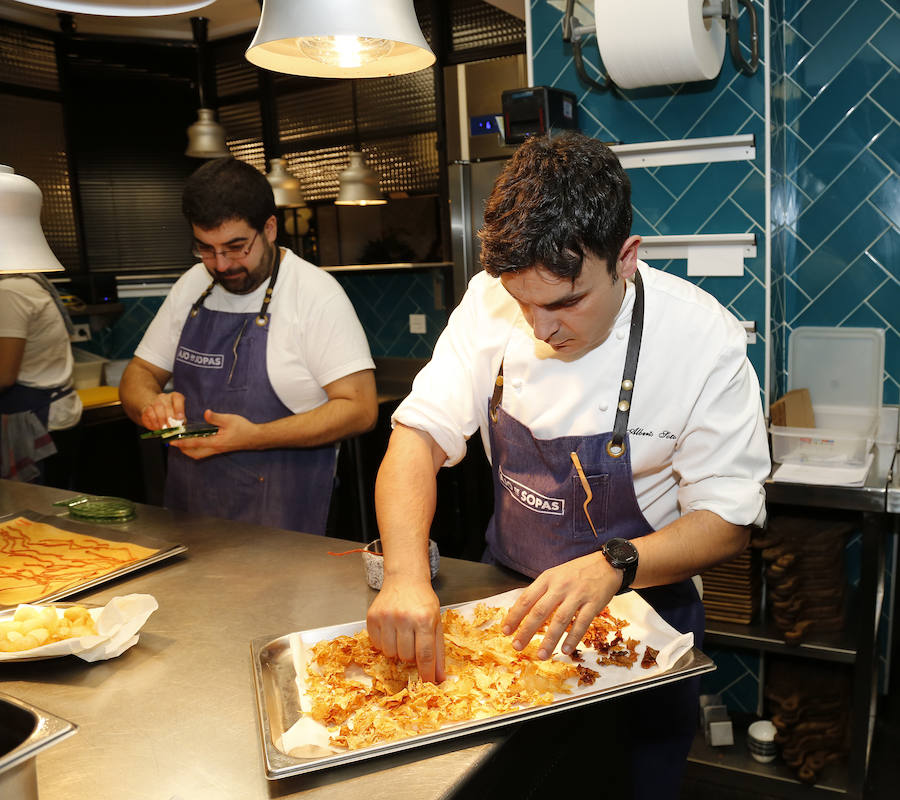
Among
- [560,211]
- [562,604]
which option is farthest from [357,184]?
[562,604]

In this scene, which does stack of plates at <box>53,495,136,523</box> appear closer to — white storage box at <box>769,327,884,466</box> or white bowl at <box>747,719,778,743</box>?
white bowl at <box>747,719,778,743</box>

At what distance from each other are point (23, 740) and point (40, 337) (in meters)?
3.21

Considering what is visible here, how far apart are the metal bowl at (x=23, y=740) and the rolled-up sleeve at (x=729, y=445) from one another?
1.10 metres

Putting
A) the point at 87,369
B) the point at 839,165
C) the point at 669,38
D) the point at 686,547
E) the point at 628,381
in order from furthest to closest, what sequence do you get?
the point at 87,369
the point at 839,165
the point at 669,38
the point at 628,381
the point at 686,547

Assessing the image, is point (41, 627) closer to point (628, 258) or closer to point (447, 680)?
point (447, 680)

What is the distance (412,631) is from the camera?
1271 millimetres

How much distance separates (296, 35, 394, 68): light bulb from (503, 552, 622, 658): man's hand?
1017 mm

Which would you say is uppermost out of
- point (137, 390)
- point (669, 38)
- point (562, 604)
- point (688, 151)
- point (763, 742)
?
point (669, 38)

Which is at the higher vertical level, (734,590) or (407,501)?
(407,501)

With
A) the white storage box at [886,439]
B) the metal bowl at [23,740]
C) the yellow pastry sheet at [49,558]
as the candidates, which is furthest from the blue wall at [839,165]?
the metal bowl at [23,740]

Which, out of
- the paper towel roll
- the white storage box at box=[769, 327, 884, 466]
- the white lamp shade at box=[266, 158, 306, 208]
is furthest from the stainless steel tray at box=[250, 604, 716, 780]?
the white lamp shade at box=[266, 158, 306, 208]

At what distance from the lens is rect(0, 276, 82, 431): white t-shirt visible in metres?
3.50

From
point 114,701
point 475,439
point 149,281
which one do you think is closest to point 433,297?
point 475,439

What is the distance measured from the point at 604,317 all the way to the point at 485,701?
0.67 metres
